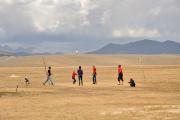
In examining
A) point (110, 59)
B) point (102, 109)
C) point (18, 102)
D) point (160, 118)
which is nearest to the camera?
point (160, 118)

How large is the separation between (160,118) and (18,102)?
11216 mm

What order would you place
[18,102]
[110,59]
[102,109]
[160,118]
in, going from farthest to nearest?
[110,59]
[18,102]
[102,109]
[160,118]

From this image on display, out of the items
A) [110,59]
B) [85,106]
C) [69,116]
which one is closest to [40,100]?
[85,106]

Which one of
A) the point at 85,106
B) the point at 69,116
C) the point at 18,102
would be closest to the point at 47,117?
the point at 69,116

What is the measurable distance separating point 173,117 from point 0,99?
14040mm

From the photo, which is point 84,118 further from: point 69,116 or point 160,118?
point 160,118

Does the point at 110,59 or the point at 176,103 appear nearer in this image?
the point at 176,103

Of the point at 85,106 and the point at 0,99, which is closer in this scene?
the point at 85,106

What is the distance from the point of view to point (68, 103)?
99.8ft

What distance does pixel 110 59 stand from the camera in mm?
195875

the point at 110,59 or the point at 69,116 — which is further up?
the point at 110,59

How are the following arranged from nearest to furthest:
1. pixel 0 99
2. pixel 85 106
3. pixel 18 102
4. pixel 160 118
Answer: pixel 160 118
pixel 85 106
pixel 18 102
pixel 0 99

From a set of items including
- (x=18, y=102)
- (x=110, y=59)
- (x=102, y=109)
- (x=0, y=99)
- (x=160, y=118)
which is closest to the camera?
(x=160, y=118)

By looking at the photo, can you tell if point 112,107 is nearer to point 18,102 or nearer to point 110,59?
point 18,102
